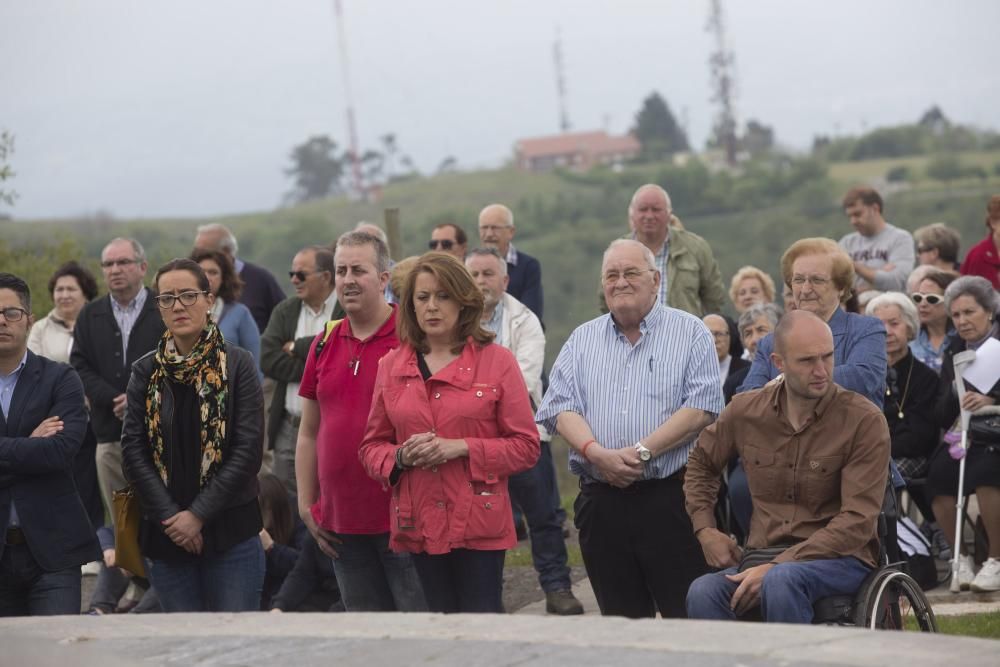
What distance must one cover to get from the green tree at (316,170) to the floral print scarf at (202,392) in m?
85.4

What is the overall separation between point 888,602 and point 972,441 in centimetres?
297

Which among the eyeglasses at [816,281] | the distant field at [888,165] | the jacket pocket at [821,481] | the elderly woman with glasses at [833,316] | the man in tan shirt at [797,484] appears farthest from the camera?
the distant field at [888,165]

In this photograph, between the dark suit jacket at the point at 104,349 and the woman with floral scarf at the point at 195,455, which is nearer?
the woman with floral scarf at the point at 195,455

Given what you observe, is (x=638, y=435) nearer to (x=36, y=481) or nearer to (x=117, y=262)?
(x=36, y=481)

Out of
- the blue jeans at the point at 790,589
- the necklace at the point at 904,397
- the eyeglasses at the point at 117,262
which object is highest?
the eyeglasses at the point at 117,262

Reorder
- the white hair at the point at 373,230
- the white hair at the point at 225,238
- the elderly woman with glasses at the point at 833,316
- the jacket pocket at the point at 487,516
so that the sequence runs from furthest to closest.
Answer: the white hair at the point at 225,238
the white hair at the point at 373,230
the elderly woman with glasses at the point at 833,316
the jacket pocket at the point at 487,516

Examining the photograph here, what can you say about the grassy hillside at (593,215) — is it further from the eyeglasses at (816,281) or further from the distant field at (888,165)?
the eyeglasses at (816,281)

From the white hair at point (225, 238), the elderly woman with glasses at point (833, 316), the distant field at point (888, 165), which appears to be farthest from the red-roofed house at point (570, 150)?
the elderly woman with glasses at point (833, 316)

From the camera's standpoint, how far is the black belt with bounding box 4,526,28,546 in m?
6.34

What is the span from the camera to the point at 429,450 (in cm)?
571

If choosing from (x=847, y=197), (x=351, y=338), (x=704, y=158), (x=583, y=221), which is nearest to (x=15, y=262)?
(x=847, y=197)

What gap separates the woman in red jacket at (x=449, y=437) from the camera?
5.80m

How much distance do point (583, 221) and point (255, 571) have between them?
53966 mm

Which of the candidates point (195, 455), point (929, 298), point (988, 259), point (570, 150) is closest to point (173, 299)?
point (195, 455)
